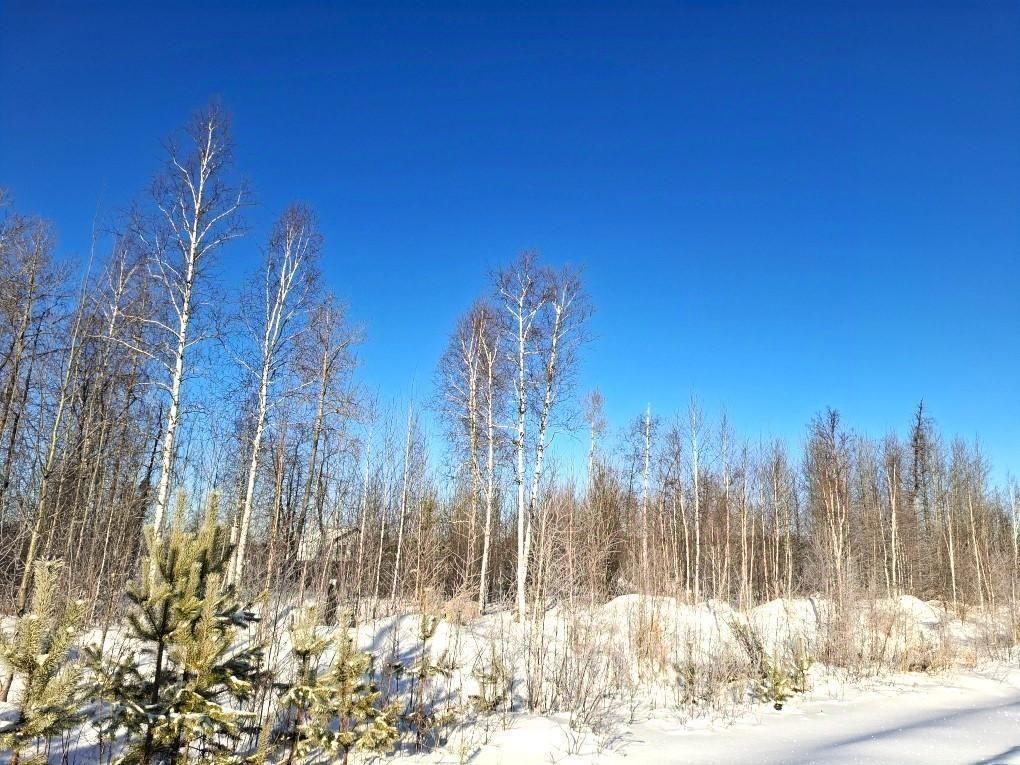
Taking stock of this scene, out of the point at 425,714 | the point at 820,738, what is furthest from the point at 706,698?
the point at 425,714

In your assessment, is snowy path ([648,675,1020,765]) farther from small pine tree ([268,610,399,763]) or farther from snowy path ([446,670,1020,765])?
small pine tree ([268,610,399,763])

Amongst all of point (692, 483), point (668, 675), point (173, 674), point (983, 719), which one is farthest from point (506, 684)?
point (692, 483)

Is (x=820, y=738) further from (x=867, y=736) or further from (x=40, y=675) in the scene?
(x=40, y=675)

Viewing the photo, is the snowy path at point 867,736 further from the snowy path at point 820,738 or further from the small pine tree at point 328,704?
the small pine tree at point 328,704

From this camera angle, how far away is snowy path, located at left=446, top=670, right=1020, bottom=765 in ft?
21.9

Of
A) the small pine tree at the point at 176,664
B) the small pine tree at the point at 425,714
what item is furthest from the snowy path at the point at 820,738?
the small pine tree at the point at 176,664

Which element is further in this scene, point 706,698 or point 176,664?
point 706,698

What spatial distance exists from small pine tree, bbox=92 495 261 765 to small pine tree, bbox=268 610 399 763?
708 millimetres

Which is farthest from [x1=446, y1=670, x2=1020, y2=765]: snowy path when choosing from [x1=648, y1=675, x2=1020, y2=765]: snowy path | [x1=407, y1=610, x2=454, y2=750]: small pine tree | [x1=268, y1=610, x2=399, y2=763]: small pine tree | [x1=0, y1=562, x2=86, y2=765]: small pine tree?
[x1=0, y1=562, x2=86, y2=765]: small pine tree

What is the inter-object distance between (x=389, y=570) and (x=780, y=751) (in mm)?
15454

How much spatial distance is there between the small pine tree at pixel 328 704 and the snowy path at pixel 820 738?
1.50m

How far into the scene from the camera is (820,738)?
309 inches

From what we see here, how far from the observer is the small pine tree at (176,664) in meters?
4.60

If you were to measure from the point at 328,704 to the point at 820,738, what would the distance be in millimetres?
6249
